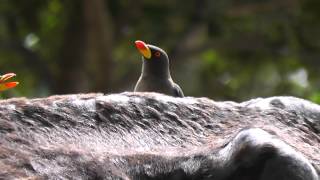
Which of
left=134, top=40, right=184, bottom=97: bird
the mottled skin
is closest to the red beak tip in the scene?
left=134, top=40, right=184, bottom=97: bird

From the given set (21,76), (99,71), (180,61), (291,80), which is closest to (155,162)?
(99,71)

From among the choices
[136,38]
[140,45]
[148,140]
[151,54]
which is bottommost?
[136,38]

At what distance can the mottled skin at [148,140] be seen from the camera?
4074 mm

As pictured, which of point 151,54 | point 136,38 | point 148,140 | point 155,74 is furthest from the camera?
point 136,38

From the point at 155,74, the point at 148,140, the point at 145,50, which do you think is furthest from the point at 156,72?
the point at 148,140

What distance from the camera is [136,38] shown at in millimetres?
20391

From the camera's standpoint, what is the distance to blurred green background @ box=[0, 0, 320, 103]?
18422mm

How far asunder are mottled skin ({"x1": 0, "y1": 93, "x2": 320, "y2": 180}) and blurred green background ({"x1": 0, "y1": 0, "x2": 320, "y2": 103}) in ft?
42.2

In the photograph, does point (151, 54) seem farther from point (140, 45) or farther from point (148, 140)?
point (148, 140)

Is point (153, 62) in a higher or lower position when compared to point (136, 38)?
higher

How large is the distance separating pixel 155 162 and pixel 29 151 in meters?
0.64

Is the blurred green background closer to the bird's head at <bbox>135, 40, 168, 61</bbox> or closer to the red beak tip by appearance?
the bird's head at <bbox>135, 40, 168, 61</bbox>

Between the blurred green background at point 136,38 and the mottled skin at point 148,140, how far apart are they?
507 inches

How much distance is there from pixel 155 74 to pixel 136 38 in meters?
12.6
